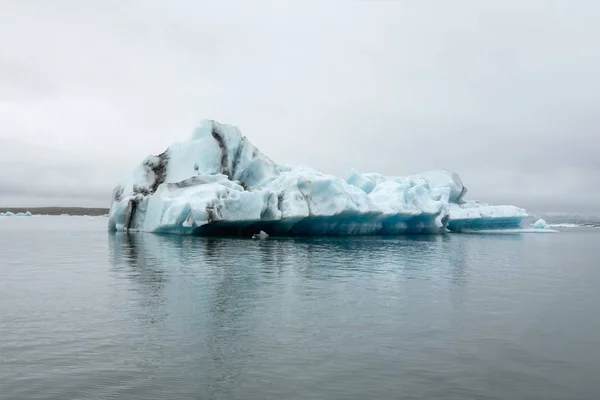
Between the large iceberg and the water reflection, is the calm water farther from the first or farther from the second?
the large iceberg

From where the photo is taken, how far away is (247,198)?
28516mm

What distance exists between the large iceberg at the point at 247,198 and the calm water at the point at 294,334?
515 inches

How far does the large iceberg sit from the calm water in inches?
515

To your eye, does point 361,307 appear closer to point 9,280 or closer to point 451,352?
point 451,352

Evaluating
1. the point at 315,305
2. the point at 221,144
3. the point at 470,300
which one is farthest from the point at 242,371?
the point at 221,144

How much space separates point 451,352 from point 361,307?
3.13m

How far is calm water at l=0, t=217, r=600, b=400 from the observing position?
582 cm

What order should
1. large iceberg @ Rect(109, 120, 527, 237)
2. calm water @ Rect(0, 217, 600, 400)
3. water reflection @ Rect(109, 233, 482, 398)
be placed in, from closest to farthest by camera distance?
calm water @ Rect(0, 217, 600, 400), water reflection @ Rect(109, 233, 482, 398), large iceberg @ Rect(109, 120, 527, 237)

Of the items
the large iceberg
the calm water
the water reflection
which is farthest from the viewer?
the large iceberg

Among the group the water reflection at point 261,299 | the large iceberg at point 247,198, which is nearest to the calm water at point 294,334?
the water reflection at point 261,299

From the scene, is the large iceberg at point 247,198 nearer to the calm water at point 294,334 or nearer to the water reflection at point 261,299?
the water reflection at point 261,299

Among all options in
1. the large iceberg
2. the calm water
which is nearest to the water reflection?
the calm water

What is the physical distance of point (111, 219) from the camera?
123ft

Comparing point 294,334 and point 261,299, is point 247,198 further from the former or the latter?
point 294,334
